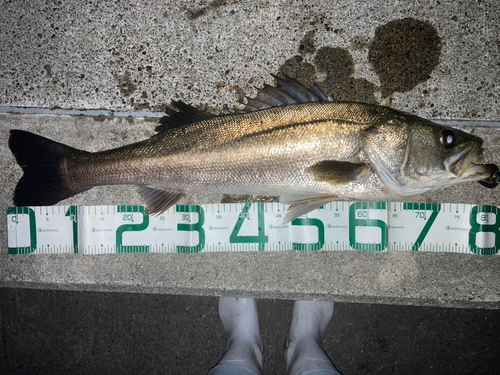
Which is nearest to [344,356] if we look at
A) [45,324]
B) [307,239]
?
[307,239]

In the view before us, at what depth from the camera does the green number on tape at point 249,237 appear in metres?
2.31

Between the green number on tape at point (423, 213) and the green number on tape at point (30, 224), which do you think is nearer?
the green number on tape at point (423, 213)

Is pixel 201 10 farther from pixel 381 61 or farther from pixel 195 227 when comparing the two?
pixel 195 227

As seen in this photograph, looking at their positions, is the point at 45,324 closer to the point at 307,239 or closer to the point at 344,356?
the point at 307,239

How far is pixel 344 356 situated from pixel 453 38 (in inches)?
105

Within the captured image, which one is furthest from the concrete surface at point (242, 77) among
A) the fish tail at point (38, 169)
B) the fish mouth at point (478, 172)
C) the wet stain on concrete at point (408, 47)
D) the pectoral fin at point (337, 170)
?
the pectoral fin at point (337, 170)

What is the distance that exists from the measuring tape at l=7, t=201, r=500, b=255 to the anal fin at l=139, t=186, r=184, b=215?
0.88 ft

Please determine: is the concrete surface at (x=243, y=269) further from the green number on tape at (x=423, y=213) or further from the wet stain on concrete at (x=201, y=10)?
the wet stain on concrete at (x=201, y=10)

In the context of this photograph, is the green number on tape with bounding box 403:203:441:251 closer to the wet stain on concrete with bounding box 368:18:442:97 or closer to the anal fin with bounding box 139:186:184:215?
the wet stain on concrete with bounding box 368:18:442:97

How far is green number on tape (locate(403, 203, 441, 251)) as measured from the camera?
227 cm

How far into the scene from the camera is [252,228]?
2.32m

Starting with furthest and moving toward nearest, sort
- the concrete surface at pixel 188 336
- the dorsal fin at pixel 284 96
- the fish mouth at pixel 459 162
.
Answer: the concrete surface at pixel 188 336, the dorsal fin at pixel 284 96, the fish mouth at pixel 459 162

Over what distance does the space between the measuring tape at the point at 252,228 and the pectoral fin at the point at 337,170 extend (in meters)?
0.54

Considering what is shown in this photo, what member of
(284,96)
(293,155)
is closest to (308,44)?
(284,96)
